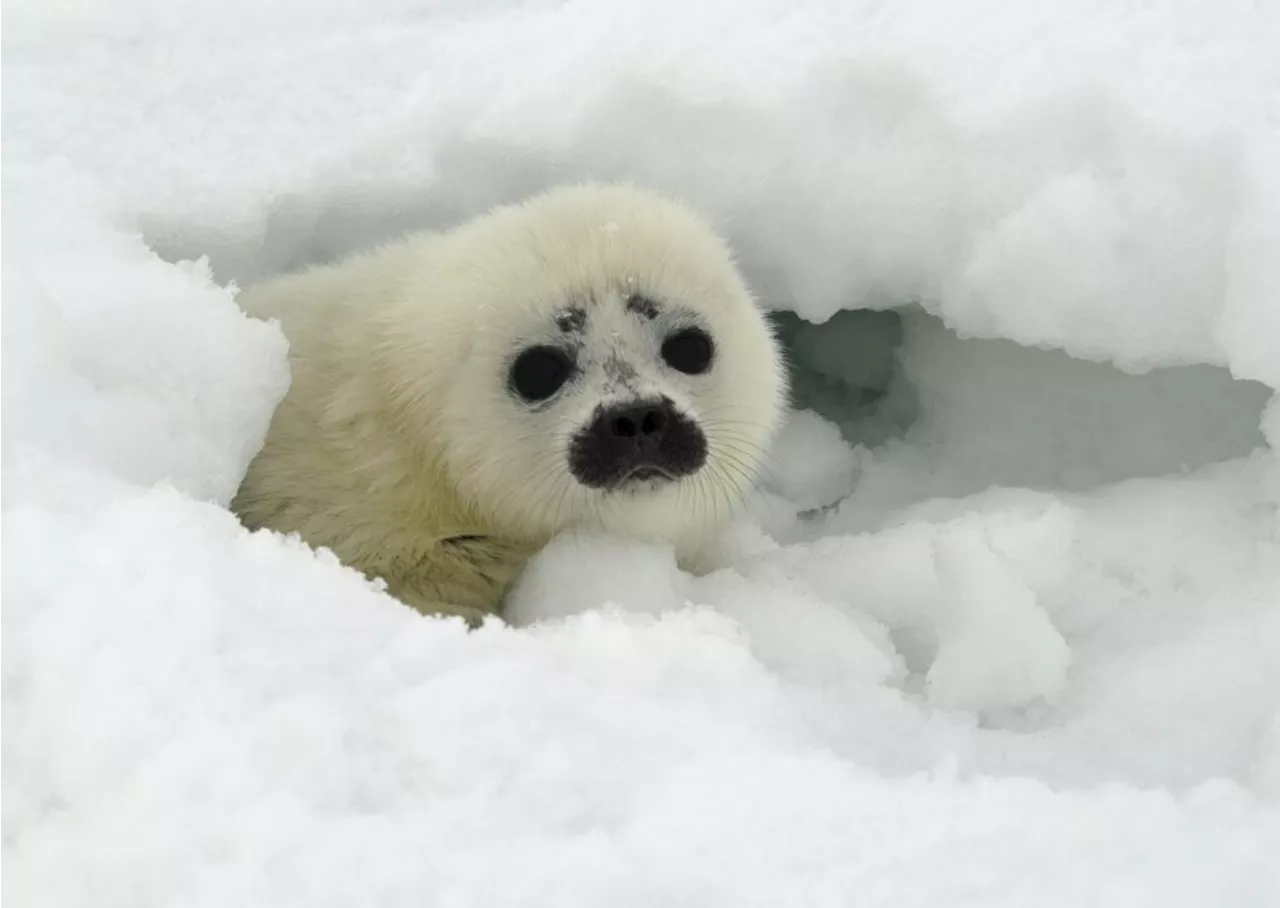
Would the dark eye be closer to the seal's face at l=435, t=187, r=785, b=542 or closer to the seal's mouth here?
the seal's face at l=435, t=187, r=785, b=542

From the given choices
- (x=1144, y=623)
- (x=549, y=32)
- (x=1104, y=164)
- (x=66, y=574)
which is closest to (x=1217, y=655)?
(x=1144, y=623)

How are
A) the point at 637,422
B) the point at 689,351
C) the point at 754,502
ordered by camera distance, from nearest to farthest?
the point at 637,422 < the point at 689,351 < the point at 754,502

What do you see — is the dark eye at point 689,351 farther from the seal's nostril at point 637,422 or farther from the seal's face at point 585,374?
the seal's nostril at point 637,422

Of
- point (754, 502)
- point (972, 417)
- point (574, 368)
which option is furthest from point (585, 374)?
point (972, 417)

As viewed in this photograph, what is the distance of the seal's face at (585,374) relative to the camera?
6.32 ft

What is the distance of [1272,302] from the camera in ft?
5.58

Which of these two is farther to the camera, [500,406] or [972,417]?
[972,417]

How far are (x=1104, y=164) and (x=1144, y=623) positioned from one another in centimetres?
80

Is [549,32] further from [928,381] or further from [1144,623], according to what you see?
[1144,623]

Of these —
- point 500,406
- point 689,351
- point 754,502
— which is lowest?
point 500,406

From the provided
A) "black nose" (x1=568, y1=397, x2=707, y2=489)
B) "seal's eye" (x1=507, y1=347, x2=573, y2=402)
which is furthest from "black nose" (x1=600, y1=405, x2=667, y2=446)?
"seal's eye" (x1=507, y1=347, x2=573, y2=402)

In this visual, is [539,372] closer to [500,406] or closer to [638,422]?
[500,406]

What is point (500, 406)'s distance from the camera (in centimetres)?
200

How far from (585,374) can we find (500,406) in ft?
0.54
